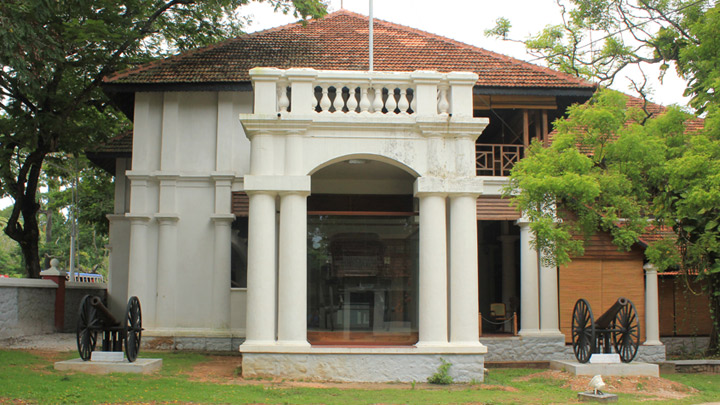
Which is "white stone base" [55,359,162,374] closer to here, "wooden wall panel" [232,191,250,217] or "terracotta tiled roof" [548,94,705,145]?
"wooden wall panel" [232,191,250,217]

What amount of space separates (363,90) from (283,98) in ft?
5.13

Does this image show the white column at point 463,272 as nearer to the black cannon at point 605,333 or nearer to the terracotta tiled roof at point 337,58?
the black cannon at point 605,333

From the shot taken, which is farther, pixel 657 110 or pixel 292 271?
pixel 657 110

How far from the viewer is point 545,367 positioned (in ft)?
56.2

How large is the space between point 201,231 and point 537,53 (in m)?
16.7

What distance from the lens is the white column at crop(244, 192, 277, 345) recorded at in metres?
12.6

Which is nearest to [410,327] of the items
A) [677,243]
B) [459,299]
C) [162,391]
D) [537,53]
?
[459,299]

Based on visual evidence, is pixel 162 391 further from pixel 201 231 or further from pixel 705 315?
pixel 705 315

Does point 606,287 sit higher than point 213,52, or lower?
lower

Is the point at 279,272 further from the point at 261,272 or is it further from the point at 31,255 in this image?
the point at 31,255

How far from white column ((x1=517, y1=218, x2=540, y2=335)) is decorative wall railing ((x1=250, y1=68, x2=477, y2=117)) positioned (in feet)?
18.8

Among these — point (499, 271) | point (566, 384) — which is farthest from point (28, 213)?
point (566, 384)

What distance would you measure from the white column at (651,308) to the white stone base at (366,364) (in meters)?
8.00

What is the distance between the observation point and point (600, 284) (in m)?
18.2
